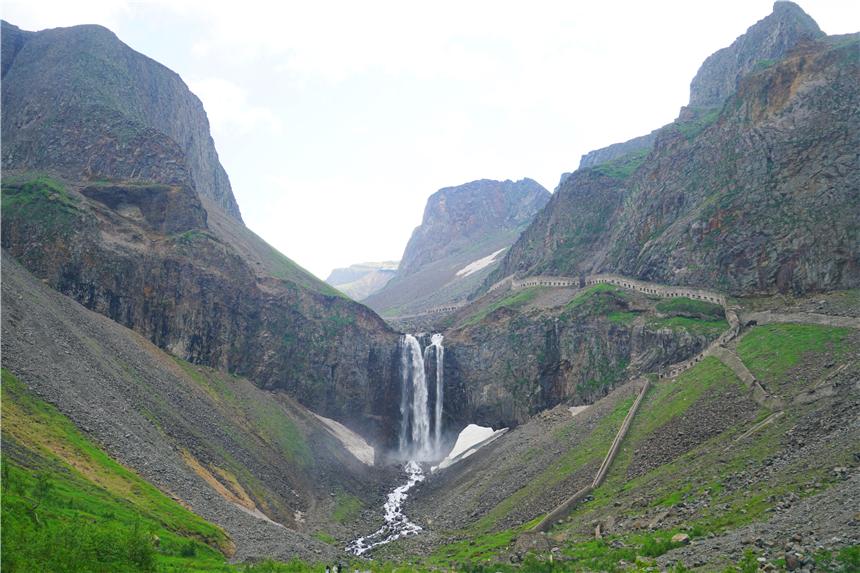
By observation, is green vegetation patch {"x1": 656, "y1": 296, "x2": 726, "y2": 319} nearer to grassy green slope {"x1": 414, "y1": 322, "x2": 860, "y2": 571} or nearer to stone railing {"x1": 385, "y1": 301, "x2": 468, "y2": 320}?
grassy green slope {"x1": 414, "y1": 322, "x2": 860, "y2": 571}

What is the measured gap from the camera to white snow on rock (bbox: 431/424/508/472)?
85125mm

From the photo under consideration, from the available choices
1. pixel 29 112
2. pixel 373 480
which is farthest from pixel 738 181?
pixel 29 112

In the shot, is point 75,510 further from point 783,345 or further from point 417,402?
point 417,402

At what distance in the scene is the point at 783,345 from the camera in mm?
58031

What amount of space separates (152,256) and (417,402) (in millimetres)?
44571

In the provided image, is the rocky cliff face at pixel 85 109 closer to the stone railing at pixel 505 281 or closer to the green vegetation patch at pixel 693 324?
the stone railing at pixel 505 281

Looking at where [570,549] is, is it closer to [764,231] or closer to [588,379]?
[588,379]

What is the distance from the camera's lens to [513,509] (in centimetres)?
5538

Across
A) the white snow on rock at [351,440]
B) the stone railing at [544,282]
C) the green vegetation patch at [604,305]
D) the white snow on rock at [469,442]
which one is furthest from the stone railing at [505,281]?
the white snow on rock at [351,440]

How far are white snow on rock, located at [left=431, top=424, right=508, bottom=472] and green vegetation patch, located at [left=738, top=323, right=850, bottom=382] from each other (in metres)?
36.6

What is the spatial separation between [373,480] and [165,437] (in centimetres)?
3126

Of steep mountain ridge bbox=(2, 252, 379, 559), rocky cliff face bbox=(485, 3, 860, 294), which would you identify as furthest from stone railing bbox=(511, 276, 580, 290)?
steep mountain ridge bbox=(2, 252, 379, 559)

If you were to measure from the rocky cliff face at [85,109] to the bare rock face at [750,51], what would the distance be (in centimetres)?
10571

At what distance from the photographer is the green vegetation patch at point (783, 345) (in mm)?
53594
